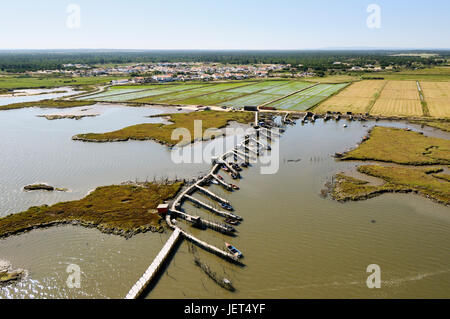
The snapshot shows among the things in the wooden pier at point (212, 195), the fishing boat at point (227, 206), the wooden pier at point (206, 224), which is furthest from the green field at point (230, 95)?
the wooden pier at point (206, 224)

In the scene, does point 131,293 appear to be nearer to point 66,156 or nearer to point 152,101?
point 66,156

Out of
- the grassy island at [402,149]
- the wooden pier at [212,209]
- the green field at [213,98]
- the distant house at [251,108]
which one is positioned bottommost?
the wooden pier at [212,209]

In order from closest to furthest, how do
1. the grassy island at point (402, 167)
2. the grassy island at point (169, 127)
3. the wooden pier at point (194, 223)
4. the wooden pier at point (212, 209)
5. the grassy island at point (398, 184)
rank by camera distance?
the wooden pier at point (194, 223) < the wooden pier at point (212, 209) < the grassy island at point (398, 184) < the grassy island at point (402, 167) < the grassy island at point (169, 127)

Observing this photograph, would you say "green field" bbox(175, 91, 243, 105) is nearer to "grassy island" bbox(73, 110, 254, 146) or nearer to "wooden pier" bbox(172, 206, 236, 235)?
"grassy island" bbox(73, 110, 254, 146)

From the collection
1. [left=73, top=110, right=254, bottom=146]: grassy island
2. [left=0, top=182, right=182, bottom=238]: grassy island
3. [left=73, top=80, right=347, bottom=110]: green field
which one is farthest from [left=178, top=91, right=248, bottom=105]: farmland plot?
[left=0, top=182, right=182, bottom=238]: grassy island

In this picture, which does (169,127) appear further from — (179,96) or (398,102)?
(398,102)

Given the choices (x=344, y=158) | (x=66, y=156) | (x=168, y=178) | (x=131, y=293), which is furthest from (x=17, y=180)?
(x=344, y=158)

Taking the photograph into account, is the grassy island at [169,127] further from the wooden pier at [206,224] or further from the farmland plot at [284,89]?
the farmland plot at [284,89]

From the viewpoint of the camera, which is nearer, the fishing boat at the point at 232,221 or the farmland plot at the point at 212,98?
the fishing boat at the point at 232,221
